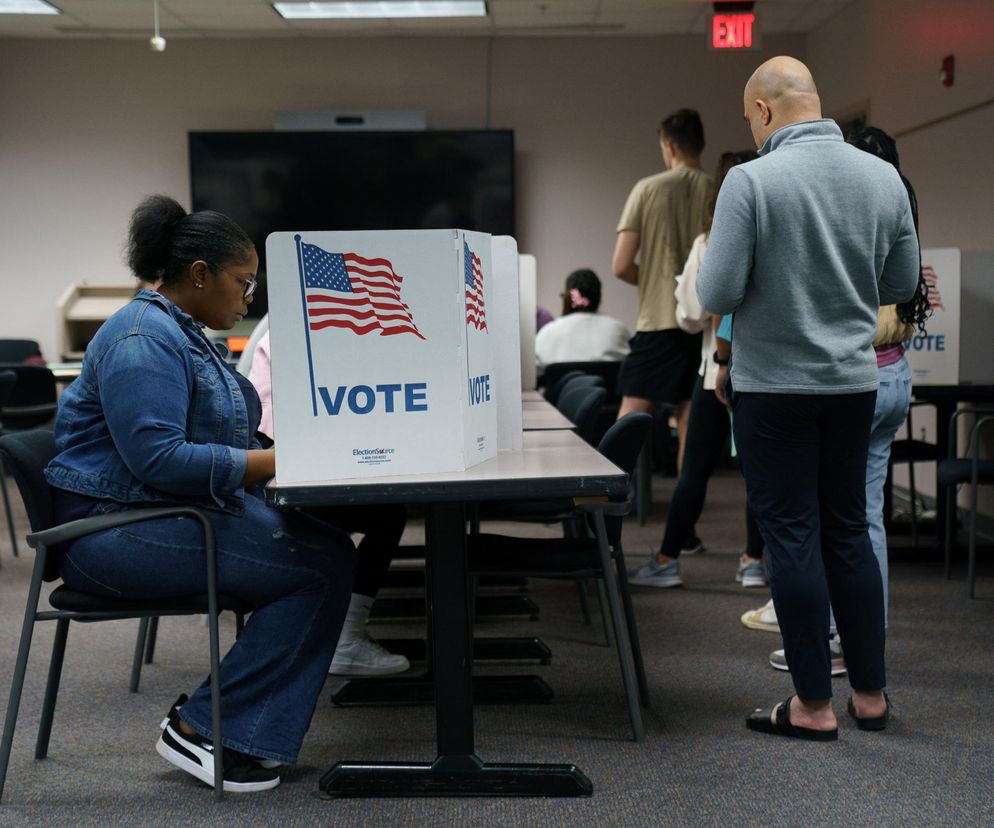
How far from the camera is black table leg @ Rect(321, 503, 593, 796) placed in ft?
6.66

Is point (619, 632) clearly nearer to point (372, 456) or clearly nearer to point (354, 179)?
point (372, 456)

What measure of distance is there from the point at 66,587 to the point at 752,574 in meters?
2.39

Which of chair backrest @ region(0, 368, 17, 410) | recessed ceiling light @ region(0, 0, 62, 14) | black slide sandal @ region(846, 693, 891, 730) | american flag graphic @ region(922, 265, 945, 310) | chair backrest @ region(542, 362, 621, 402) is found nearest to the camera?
black slide sandal @ region(846, 693, 891, 730)

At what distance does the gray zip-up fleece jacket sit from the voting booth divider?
0.59m

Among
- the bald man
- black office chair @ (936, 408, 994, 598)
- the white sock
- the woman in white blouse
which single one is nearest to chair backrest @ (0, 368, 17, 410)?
the woman in white blouse

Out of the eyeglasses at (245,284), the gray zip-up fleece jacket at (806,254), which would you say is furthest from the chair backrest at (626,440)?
the eyeglasses at (245,284)

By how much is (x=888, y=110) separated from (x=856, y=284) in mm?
4459

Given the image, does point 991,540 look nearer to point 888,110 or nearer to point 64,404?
point 888,110

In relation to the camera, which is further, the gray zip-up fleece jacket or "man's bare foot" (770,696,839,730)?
"man's bare foot" (770,696,839,730)

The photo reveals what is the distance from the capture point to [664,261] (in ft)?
13.6

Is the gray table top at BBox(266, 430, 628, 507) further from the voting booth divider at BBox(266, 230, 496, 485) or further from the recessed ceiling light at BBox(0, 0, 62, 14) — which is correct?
the recessed ceiling light at BBox(0, 0, 62, 14)

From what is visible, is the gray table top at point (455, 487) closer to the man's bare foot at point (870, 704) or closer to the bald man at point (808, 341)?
the bald man at point (808, 341)

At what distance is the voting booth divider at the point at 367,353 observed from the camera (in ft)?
5.99

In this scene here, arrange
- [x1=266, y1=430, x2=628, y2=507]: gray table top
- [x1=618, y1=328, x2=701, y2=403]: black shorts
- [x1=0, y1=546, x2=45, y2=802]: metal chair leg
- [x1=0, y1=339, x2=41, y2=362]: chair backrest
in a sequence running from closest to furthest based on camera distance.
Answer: [x1=266, y1=430, x2=628, y2=507]: gray table top, [x1=0, y1=546, x2=45, y2=802]: metal chair leg, [x1=618, y1=328, x2=701, y2=403]: black shorts, [x1=0, y1=339, x2=41, y2=362]: chair backrest
